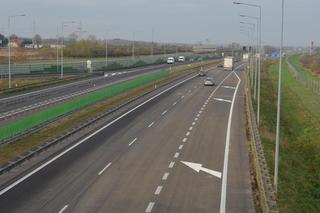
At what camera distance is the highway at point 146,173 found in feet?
69.2

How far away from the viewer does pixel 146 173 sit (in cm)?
2642

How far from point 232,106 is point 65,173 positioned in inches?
1317

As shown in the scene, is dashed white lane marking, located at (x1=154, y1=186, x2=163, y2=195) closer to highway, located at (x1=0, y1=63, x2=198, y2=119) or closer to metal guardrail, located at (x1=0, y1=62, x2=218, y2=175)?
metal guardrail, located at (x1=0, y1=62, x2=218, y2=175)

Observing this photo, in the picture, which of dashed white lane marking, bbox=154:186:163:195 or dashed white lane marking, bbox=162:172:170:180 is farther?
dashed white lane marking, bbox=162:172:170:180

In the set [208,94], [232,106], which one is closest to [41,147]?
[232,106]

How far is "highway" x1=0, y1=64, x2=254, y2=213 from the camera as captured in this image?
2108 centimetres

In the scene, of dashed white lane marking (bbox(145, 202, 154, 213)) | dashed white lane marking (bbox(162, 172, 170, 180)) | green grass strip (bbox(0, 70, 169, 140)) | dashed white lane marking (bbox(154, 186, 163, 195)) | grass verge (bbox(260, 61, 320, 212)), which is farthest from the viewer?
green grass strip (bbox(0, 70, 169, 140))

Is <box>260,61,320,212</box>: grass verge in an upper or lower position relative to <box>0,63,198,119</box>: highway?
lower

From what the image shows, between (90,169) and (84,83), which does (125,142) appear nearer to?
(90,169)

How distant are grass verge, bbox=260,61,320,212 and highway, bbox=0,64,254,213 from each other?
6.05 ft

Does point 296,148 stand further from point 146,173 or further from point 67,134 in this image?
point 146,173

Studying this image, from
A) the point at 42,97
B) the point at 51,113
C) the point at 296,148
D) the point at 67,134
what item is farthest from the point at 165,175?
the point at 42,97

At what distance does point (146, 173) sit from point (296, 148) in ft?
57.6

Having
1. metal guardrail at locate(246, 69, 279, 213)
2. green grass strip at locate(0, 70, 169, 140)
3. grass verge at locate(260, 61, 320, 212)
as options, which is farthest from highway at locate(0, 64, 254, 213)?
green grass strip at locate(0, 70, 169, 140)
